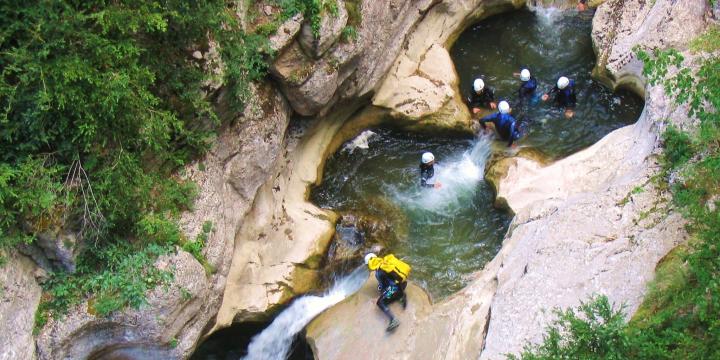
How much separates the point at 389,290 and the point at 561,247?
332 cm

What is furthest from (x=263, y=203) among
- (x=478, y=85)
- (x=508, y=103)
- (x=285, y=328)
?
(x=508, y=103)

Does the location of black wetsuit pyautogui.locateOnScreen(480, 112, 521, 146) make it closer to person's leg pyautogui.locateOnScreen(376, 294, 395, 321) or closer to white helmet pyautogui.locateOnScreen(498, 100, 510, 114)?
white helmet pyautogui.locateOnScreen(498, 100, 510, 114)

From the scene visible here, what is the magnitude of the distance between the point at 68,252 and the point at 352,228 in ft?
19.4

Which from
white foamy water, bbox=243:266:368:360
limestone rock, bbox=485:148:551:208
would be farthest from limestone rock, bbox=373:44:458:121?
white foamy water, bbox=243:266:368:360

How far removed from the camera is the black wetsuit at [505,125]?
13.9 meters

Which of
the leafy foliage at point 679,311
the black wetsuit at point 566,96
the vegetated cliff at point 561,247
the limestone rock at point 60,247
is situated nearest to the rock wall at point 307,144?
the vegetated cliff at point 561,247

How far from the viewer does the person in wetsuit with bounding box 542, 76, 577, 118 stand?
570 inches

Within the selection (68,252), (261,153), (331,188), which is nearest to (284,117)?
(261,153)

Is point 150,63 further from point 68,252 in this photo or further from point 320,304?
point 320,304

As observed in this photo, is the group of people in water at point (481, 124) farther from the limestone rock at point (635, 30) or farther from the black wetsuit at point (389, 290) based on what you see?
the limestone rock at point (635, 30)

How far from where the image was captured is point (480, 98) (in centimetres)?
1520

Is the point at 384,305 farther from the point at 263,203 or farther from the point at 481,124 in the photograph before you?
the point at 481,124

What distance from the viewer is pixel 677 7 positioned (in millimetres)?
13414

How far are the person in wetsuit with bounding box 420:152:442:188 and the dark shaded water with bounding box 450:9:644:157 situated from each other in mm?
2376
